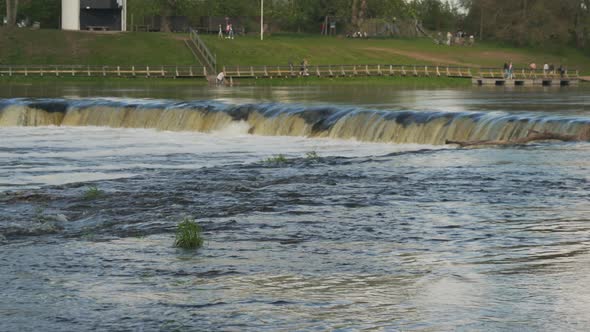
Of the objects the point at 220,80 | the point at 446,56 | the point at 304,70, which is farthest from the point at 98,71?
the point at 446,56

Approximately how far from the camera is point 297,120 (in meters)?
43.2

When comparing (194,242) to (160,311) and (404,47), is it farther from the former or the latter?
(404,47)

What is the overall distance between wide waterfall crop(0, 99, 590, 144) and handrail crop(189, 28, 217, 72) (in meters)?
39.6

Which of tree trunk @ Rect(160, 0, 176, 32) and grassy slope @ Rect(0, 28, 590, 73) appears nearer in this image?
grassy slope @ Rect(0, 28, 590, 73)

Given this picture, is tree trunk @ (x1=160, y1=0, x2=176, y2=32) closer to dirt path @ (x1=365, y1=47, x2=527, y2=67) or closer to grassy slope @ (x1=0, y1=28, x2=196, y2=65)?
grassy slope @ (x1=0, y1=28, x2=196, y2=65)

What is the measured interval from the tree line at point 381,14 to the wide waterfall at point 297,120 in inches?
2460

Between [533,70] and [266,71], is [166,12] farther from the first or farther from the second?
[533,70]

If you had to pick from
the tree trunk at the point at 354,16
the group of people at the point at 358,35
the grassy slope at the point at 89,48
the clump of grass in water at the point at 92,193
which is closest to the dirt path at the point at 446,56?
the group of people at the point at 358,35

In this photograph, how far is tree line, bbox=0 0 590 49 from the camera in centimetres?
11475

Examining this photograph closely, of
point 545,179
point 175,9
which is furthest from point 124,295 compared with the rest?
point 175,9

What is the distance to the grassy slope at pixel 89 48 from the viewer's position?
93375mm

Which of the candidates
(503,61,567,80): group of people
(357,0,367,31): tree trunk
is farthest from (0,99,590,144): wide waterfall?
(357,0,367,31): tree trunk

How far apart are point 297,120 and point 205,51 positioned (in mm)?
55484

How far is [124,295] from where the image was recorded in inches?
546
